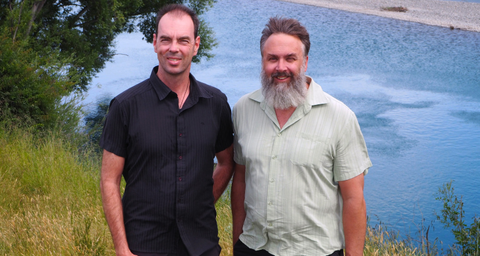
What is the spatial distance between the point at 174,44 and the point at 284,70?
565 millimetres

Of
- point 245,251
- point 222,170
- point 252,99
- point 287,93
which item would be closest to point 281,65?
point 287,93

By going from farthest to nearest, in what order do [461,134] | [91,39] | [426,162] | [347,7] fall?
1. [347,7]
2. [461,134]
3. [426,162]
4. [91,39]

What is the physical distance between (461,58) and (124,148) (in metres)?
25.1

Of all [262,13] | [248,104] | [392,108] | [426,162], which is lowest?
[426,162]

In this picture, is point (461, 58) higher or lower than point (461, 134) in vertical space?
higher

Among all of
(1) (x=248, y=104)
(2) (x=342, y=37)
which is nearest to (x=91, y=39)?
(1) (x=248, y=104)

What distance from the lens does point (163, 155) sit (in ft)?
7.21

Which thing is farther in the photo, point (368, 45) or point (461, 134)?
point (368, 45)

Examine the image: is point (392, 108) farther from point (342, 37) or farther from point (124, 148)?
point (124, 148)

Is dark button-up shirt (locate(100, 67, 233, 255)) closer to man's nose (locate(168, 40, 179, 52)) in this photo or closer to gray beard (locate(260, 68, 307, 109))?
man's nose (locate(168, 40, 179, 52))

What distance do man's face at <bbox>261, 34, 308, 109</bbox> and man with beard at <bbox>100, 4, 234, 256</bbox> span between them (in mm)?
346

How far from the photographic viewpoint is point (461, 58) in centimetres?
2380

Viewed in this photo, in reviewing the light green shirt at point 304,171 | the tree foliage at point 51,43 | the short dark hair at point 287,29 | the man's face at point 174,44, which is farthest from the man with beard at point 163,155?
the tree foliage at point 51,43

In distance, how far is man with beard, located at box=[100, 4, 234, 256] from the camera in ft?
7.20
